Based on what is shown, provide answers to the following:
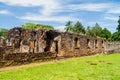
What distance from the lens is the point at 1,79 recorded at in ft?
47.1

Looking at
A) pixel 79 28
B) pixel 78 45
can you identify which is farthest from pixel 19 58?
pixel 79 28

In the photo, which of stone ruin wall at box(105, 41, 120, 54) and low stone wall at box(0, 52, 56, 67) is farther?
stone ruin wall at box(105, 41, 120, 54)

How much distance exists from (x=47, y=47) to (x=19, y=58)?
6984 mm

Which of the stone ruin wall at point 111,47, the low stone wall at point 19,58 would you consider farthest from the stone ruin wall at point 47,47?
the stone ruin wall at point 111,47

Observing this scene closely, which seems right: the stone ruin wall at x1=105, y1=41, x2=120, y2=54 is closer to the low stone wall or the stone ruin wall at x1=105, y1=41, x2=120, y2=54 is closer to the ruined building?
the ruined building

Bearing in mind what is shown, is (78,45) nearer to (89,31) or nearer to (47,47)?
(47,47)

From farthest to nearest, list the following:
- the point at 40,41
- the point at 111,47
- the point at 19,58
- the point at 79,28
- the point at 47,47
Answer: the point at 79,28 < the point at 111,47 < the point at 47,47 < the point at 40,41 < the point at 19,58

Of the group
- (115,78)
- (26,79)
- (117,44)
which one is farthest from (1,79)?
(117,44)

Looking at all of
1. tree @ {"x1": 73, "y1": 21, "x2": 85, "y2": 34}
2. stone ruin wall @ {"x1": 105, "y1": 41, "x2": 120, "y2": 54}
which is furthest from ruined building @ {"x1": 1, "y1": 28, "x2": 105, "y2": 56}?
tree @ {"x1": 73, "y1": 21, "x2": 85, "y2": 34}

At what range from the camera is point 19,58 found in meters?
20.8

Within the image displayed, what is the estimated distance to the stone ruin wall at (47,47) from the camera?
818 inches

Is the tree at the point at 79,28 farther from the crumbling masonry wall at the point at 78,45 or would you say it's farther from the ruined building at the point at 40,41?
the ruined building at the point at 40,41

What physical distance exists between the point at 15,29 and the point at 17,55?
25.0ft

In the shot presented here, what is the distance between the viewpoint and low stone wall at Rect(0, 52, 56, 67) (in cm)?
1947
